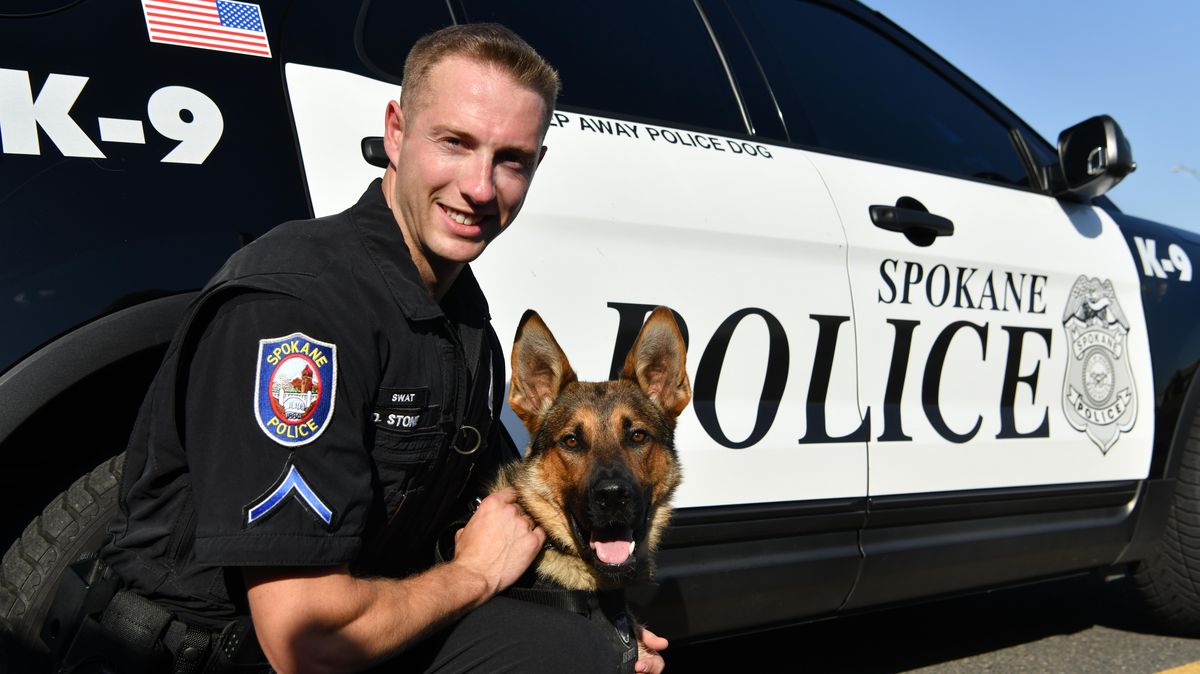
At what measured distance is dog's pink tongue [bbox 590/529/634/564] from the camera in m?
2.21

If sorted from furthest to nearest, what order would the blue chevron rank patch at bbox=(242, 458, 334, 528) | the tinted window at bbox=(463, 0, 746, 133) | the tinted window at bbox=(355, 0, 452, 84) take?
the tinted window at bbox=(463, 0, 746, 133) → the tinted window at bbox=(355, 0, 452, 84) → the blue chevron rank patch at bbox=(242, 458, 334, 528)

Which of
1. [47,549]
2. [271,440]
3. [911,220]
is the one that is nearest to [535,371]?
[271,440]

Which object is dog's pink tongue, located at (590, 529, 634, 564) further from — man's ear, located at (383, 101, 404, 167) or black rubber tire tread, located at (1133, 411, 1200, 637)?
black rubber tire tread, located at (1133, 411, 1200, 637)

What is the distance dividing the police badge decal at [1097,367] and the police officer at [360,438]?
223 cm

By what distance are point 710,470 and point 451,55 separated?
1264 mm

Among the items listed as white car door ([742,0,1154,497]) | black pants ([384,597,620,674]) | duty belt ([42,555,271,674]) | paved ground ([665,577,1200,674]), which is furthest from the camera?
paved ground ([665,577,1200,674])

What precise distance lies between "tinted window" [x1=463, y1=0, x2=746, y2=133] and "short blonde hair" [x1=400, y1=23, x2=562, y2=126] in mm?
691

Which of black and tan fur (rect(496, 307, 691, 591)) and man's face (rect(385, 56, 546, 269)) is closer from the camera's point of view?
man's face (rect(385, 56, 546, 269))

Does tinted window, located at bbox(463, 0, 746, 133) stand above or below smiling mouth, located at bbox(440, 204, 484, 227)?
above

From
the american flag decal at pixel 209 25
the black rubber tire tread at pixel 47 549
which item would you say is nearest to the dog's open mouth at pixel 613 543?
the black rubber tire tread at pixel 47 549

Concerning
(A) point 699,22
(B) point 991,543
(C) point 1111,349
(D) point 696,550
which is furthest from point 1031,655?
(A) point 699,22

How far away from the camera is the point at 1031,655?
12.2ft

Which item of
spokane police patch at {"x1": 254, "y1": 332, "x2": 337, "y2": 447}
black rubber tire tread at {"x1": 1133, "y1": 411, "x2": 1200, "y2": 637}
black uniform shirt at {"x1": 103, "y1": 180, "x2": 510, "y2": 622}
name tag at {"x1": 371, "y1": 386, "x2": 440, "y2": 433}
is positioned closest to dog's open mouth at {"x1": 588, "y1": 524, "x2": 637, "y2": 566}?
black uniform shirt at {"x1": 103, "y1": 180, "x2": 510, "y2": 622}

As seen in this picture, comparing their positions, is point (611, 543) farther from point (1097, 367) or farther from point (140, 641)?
point (1097, 367)
